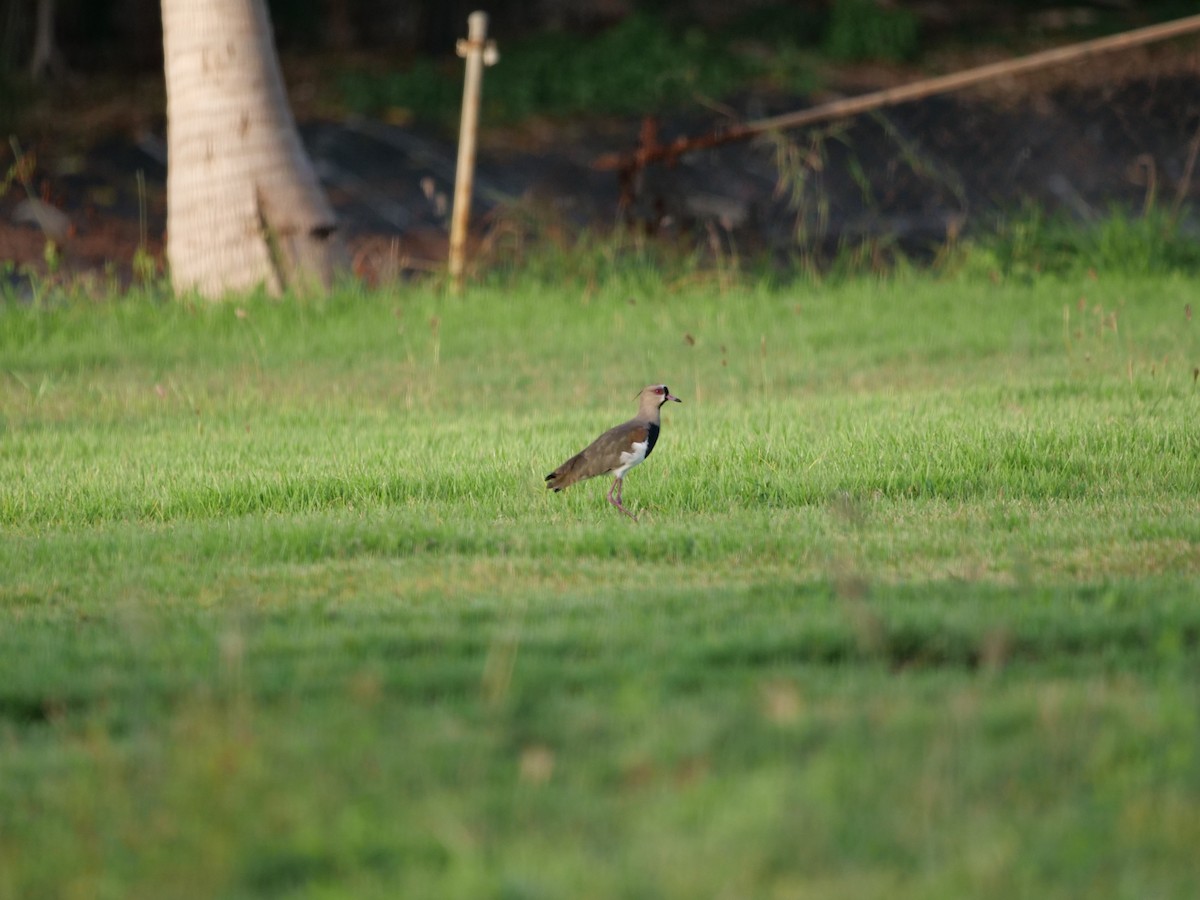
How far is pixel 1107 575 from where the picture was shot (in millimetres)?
5527

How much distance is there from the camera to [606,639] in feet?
15.6

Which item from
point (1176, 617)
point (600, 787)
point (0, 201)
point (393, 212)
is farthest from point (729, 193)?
point (600, 787)

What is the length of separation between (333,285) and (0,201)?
23.3ft

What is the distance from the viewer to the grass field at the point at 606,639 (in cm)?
338

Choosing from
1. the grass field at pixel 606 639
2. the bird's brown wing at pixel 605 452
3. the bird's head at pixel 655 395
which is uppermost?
the bird's head at pixel 655 395

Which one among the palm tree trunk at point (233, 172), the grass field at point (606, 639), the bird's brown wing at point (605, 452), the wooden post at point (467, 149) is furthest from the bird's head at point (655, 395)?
the palm tree trunk at point (233, 172)

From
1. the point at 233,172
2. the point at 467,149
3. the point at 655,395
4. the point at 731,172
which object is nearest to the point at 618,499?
the point at 655,395

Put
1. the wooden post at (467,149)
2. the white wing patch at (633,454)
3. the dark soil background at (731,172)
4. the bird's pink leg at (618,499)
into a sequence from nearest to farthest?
the white wing patch at (633,454) < the bird's pink leg at (618,499) < the wooden post at (467,149) < the dark soil background at (731,172)

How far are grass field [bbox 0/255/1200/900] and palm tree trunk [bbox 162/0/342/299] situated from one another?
2.59 metres

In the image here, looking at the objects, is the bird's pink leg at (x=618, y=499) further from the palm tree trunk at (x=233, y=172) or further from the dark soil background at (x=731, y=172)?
the dark soil background at (x=731, y=172)

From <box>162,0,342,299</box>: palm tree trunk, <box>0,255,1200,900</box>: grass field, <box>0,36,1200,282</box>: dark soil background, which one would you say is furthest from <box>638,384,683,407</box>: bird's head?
<box>0,36,1200,282</box>: dark soil background

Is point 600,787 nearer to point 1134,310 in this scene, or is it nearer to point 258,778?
point 258,778

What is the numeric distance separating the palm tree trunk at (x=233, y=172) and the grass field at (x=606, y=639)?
8.49 feet

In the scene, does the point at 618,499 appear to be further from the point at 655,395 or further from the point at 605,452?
the point at 655,395
